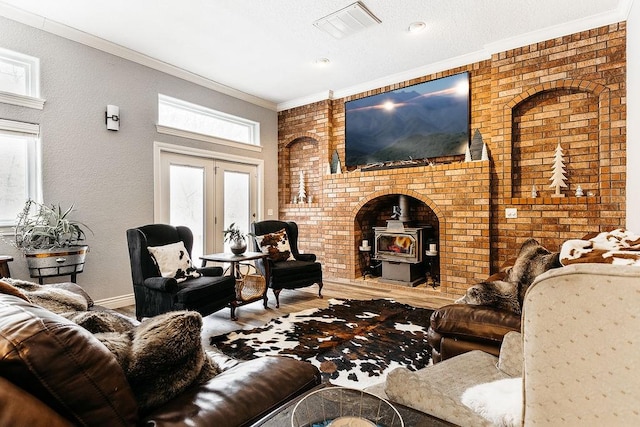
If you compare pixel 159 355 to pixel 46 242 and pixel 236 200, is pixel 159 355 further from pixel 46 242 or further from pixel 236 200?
pixel 236 200

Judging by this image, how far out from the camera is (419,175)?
4461 millimetres

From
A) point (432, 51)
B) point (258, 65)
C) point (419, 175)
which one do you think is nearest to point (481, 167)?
point (419, 175)

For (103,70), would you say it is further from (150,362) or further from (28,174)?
(150,362)

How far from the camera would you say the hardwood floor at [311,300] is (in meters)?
3.20

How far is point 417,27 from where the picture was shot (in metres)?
3.46

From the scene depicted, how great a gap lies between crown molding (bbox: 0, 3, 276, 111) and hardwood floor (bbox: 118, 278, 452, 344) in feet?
9.63

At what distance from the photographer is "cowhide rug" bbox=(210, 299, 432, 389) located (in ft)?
7.41

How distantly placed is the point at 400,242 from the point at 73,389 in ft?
14.6

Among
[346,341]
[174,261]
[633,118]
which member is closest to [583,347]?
[346,341]

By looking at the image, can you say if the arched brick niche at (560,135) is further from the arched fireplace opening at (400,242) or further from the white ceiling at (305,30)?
the arched fireplace opening at (400,242)

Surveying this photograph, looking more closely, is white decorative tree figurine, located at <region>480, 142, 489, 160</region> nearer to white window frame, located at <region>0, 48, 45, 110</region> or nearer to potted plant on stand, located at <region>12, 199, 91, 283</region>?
potted plant on stand, located at <region>12, 199, 91, 283</region>

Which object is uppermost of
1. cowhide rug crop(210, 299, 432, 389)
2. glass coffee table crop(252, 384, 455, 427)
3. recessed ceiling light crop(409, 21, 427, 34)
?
recessed ceiling light crop(409, 21, 427, 34)

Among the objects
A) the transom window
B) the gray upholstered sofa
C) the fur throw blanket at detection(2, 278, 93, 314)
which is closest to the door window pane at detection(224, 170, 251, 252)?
the transom window

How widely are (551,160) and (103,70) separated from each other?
16.8 feet
